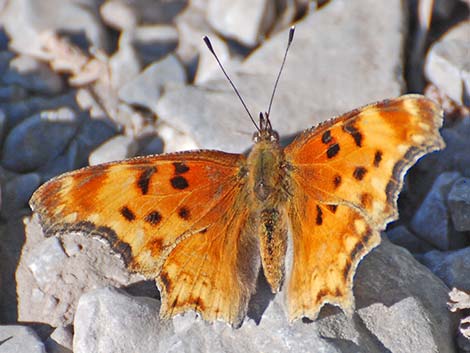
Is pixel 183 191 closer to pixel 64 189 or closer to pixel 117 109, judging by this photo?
pixel 64 189

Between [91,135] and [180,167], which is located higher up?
[91,135]

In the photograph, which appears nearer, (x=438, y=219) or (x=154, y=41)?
(x=438, y=219)

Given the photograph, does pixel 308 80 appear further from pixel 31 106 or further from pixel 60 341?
pixel 60 341

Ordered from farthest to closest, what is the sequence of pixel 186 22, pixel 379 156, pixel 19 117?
1. pixel 186 22
2. pixel 19 117
3. pixel 379 156

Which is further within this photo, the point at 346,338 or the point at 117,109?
Result: the point at 117,109

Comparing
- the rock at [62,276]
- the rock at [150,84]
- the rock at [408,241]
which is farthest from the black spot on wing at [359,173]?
the rock at [150,84]

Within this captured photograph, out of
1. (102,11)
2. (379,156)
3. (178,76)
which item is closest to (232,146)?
(178,76)

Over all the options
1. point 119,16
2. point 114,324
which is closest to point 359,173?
point 114,324

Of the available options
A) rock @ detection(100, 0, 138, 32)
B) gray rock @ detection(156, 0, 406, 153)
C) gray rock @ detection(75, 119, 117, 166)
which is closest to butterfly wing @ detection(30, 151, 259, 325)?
gray rock @ detection(156, 0, 406, 153)
